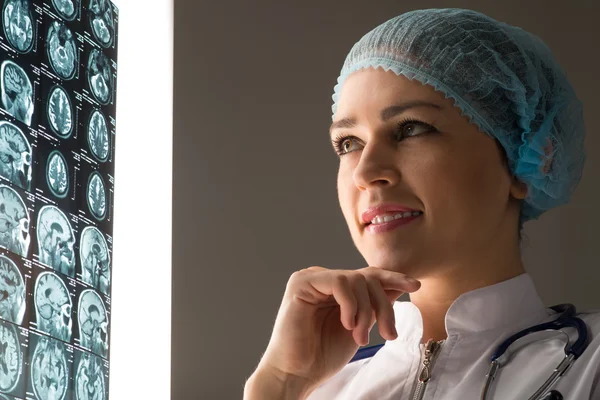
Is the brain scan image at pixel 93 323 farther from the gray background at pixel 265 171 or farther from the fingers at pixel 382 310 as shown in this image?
the fingers at pixel 382 310

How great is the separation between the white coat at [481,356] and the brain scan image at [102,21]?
0.94m

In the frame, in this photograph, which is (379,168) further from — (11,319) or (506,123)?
(11,319)

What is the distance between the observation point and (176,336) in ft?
6.60

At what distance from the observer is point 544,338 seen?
1.34 metres

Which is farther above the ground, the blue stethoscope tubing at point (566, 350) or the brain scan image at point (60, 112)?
the brain scan image at point (60, 112)

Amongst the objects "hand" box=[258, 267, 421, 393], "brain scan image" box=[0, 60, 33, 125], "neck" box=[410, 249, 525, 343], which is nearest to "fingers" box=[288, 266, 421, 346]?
"hand" box=[258, 267, 421, 393]

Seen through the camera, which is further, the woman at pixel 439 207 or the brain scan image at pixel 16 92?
the brain scan image at pixel 16 92

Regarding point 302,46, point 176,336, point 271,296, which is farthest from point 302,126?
point 176,336

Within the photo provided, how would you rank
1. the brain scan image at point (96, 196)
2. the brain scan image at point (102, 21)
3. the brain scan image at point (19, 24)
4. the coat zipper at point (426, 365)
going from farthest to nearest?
the brain scan image at point (102, 21)
the brain scan image at point (96, 196)
the brain scan image at point (19, 24)
the coat zipper at point (426, 365)

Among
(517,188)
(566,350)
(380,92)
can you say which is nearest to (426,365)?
(566,350)

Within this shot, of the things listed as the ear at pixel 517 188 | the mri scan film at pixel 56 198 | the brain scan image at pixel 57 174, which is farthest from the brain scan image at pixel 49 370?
the ear at pixel 517 188

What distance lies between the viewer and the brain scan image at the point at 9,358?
1.51 meters

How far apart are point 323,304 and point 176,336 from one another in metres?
0.71

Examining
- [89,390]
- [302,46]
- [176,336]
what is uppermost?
[302,46]
